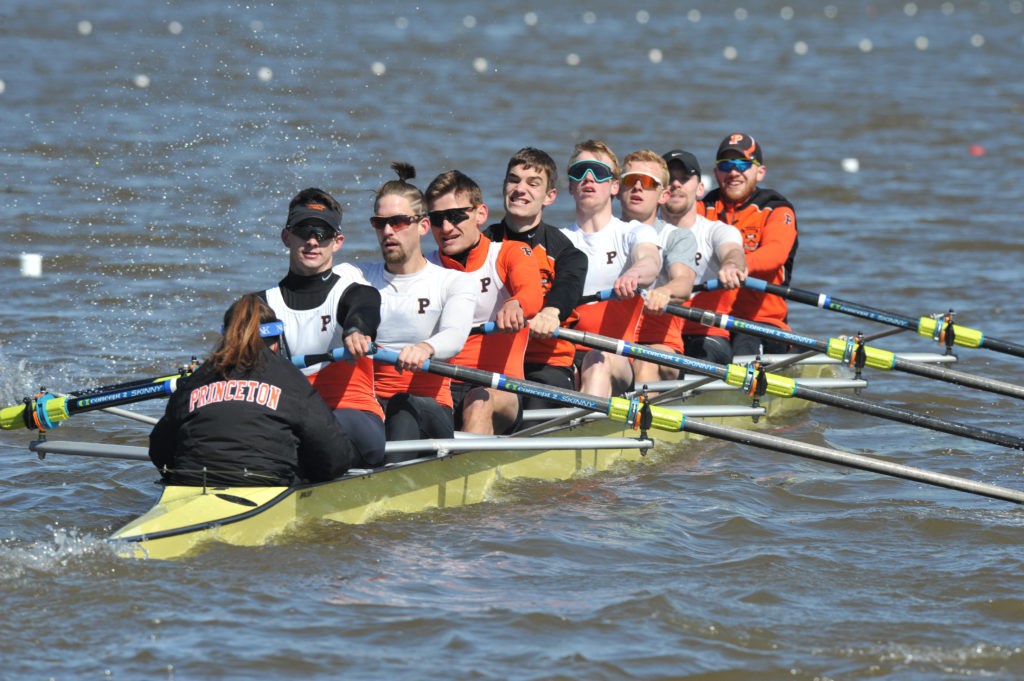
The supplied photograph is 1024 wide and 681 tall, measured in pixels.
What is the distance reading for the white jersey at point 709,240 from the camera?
9836 mm

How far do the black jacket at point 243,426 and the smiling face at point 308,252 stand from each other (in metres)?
0.64

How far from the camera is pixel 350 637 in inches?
214

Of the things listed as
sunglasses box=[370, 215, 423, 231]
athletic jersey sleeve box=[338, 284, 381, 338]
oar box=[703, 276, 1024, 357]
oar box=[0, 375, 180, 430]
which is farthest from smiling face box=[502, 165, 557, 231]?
oar box=[0, 375, 180, 430]

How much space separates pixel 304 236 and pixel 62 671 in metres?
2.28

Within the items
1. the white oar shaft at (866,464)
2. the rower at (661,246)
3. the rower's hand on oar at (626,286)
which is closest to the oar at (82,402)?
the white oar shaft at (866,464)

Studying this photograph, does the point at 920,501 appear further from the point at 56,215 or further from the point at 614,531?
the point at 56,215

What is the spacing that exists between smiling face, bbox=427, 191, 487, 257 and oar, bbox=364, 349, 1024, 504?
88cm

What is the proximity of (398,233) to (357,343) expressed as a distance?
2.68 feet

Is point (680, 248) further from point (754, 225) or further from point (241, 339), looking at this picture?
point (241, 339)

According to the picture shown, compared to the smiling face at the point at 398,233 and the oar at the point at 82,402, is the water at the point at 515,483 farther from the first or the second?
the smiling face at the point at 398,233

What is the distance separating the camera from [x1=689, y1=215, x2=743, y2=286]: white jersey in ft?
32.3

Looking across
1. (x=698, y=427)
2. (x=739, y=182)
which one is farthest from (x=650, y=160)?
(x=698, y=427)

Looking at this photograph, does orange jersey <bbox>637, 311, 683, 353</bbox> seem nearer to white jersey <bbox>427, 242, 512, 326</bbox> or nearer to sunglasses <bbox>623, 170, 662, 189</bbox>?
sunglasses <bbox>623, 170, 662, 189</bbox>

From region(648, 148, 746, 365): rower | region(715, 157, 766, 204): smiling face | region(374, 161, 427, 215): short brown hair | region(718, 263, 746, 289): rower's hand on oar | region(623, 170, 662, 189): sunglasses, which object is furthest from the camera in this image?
region(715, 157, 766, 204): smiling face
